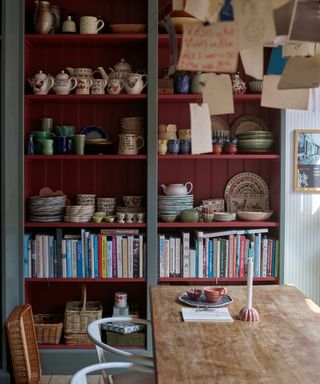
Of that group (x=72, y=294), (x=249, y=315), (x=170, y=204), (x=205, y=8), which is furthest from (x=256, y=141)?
(x=205, y=8)

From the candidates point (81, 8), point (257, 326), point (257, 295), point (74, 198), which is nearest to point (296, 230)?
point (257, 295)

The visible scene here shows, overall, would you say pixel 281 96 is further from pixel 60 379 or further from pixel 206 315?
pixel 60 379

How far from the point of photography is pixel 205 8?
3.69 feet

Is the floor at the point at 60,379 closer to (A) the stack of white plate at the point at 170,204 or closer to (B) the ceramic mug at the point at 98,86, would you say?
(A) the stack of white plate at the point at 170,204

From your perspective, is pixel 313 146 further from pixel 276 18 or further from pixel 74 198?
pixel 276 18

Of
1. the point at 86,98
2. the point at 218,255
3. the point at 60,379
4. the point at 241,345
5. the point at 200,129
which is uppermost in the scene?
the point at 86,98

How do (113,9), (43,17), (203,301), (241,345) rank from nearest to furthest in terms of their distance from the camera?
1. (241,345)
2. (203,301)
3. (43,17)
4. (113,9)

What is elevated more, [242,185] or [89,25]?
[89,25]

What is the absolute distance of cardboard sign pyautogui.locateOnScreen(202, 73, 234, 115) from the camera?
1.19 metres

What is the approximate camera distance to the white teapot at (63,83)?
3.50m

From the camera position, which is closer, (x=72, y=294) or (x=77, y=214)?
(x=77, y=214)

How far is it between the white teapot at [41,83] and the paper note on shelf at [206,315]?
1832 mm

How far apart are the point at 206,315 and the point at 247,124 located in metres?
1.82

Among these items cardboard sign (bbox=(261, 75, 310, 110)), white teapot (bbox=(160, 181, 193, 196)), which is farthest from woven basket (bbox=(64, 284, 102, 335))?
cardboard sign (bbox=(261, 75, 310, 110))
